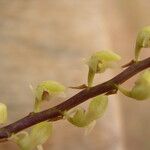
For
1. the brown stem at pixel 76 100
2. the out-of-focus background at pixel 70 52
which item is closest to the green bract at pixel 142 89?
the brown stem at pixel 76 100

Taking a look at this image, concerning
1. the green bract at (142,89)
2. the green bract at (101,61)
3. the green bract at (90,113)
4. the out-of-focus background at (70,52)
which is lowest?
the out-of-focus background at (70,52)

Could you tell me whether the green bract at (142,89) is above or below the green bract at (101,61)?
below

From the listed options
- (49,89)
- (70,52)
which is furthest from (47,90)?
(70,52)

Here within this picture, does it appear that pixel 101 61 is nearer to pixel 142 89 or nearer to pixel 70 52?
pixel 142 89

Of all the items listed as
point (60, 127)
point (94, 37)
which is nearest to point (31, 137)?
point (60, 127)

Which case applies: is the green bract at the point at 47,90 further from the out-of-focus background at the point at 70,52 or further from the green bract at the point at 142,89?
the out-of-focus background at the point at 70,52

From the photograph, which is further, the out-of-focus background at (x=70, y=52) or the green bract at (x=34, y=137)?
the out-of-focus background at (x=70, y=52)
